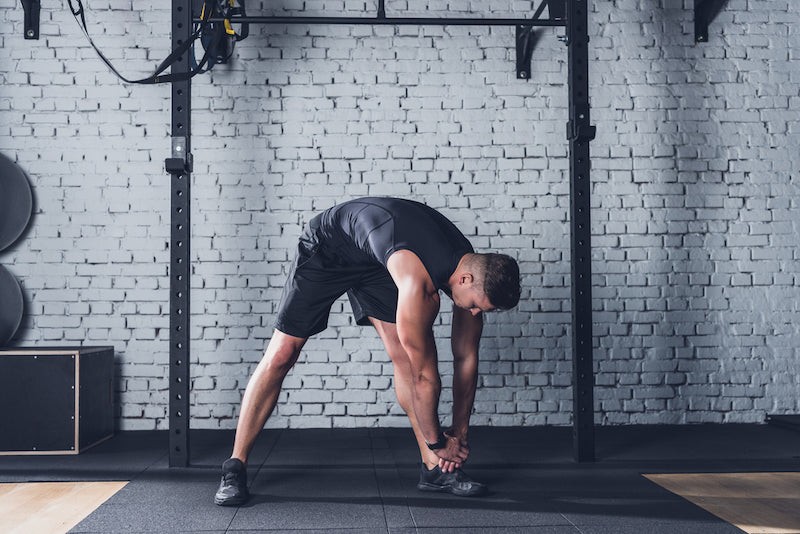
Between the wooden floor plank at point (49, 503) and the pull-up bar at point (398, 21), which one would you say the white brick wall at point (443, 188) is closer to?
the pull-up bar at point (398, 21)

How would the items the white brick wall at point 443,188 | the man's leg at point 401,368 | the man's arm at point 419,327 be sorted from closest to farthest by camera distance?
the man's arm at point 419,327 < the man's leg at point 401,368 < the white brick wall at point 443,188

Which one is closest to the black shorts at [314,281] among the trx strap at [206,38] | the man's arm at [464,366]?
the man's arm at [464,366]

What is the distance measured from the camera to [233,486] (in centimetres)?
237

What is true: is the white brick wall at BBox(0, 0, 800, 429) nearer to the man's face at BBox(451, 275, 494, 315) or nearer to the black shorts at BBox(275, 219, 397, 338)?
the black shorts at BBox(275, 219, 397, 338)

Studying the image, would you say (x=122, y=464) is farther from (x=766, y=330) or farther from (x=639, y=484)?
(x=766, y=330)

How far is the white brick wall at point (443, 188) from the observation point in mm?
3764

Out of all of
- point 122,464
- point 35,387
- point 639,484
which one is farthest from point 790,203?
point 35,387

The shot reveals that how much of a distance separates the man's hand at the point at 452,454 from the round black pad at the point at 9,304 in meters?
Answer: 2.67

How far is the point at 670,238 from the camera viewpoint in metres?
3.90

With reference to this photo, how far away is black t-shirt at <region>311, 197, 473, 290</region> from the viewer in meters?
2.16

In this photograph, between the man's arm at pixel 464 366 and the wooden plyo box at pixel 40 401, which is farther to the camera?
the wooden plyo box at pixel 40 401

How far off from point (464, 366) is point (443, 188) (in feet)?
5.15

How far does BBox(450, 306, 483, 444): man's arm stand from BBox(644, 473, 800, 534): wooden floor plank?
0.86 metres

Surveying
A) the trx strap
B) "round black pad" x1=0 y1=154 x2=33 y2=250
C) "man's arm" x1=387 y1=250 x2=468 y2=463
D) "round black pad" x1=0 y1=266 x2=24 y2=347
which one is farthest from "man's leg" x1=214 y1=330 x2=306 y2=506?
"round black pad" x1=0 y1=154 x2=33 y2=250
